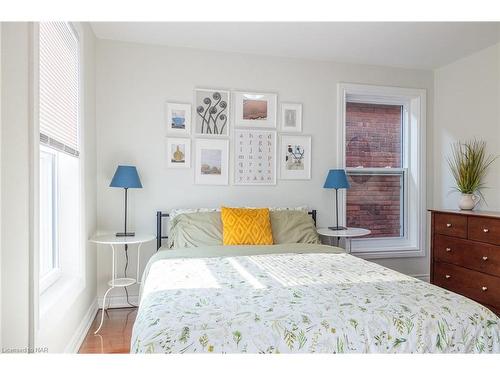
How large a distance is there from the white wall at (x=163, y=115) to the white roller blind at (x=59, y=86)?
0.67 m

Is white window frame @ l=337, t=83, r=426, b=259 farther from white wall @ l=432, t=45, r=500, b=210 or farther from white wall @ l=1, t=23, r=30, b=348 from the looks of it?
white wall @ l=1, t=23, r=30, b=348

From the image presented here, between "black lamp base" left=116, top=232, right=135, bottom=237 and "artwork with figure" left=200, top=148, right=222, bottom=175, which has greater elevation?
"artwork with figure" left=200, top=148, right=222, bottom=175

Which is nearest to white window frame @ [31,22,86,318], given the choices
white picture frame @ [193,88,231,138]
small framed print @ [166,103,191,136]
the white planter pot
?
small framed print @ [166,103,191,136]

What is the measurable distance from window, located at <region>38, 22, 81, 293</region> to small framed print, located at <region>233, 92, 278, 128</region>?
1496 mm

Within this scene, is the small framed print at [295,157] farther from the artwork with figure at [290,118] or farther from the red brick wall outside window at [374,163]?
the red brick wall outside window at [374,163]

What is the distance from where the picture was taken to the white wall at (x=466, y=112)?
11.2ft

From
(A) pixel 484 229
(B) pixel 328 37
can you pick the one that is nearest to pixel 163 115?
(B) pixel 328 37

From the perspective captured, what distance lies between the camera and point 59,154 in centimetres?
257

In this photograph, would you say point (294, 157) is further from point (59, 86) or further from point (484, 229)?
point (59, 86)

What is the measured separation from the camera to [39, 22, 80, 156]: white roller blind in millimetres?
1915

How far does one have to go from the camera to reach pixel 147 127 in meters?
3.38

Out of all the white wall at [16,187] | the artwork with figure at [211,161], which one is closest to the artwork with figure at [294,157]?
the artwork with figure at [211,161]
